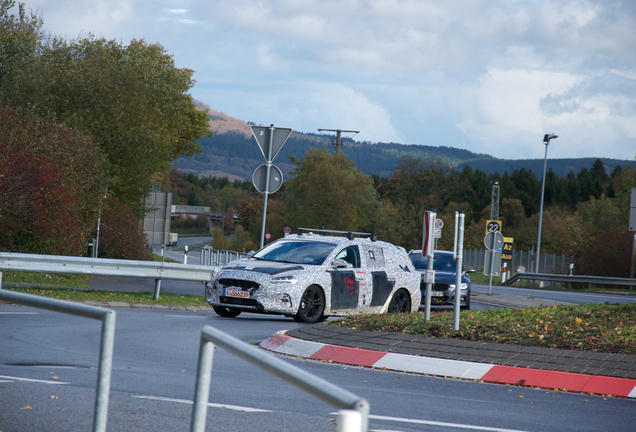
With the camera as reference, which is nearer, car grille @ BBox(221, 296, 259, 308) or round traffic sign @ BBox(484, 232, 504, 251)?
car grille @ BBox(221, 296, 259, 308)

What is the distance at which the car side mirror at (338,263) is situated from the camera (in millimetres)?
13719

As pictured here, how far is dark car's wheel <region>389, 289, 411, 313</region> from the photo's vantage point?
15234mm

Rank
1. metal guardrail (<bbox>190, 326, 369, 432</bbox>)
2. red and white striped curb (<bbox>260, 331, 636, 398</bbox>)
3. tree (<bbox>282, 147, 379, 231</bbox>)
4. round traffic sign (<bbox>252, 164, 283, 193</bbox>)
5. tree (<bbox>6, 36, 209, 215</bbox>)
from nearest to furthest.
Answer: metal guardrail (<bbox>190, 326, 369, 432</bbox>) → red and white striped curb (<bbox>260, 331, 636, 398</bbox>) → round traffic sign (<bbox>252, 164, 283, 193</bbox>) → tree (<bbox>6, 36, 209, 215</bbox>) → tree (<bbox>282, 147, 379, 231</bbox>)

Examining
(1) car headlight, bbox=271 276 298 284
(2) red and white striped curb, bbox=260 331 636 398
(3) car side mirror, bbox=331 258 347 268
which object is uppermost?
(3) car side mirror, bbox=331 258 347 268

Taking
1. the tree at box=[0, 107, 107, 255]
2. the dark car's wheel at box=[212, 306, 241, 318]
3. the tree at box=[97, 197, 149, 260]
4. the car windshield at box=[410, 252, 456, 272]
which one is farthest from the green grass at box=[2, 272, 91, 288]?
the car windshield at box=[410, 252, 456, 272]

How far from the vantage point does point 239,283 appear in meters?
13.1

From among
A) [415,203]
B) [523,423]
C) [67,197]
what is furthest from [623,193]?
[523,423]

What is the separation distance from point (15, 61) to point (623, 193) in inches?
2737

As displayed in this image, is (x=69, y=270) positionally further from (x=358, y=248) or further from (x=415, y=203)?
(x=415, y=203)

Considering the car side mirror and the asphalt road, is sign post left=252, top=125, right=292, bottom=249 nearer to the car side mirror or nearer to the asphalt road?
the car side mirror

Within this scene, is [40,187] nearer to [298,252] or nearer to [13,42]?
[298,252]

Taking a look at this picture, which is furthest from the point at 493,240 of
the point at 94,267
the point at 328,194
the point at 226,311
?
the point at 328,194

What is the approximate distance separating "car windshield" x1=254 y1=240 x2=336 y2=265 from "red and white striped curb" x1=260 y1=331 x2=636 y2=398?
383 centimetres

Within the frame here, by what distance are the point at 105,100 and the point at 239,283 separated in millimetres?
18065
